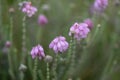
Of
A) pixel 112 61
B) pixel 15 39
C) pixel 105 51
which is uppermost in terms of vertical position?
pixel 15 39

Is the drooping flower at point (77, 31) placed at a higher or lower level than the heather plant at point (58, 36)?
lower

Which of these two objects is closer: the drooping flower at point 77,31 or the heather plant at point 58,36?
the drooping flower at point 77,31

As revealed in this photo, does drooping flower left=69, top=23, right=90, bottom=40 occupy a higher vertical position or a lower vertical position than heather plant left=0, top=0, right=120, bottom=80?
lower

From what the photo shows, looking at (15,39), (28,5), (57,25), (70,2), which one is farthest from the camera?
(70,2)

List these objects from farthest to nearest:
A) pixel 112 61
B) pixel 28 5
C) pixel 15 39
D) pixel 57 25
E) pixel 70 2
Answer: pixel 70 2, pixel 57 25, pixel 15 39, pixel 112 61, pixel 28 5

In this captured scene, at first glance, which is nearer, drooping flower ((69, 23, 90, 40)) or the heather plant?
drooping flower ((69, 23, 90, 40))

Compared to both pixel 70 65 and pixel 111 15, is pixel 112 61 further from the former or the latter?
pixel 111 15

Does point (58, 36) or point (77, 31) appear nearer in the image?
point (77, 31)

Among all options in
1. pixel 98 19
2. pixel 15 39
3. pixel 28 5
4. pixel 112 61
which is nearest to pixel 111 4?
pixel 98 19
